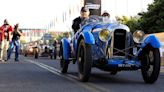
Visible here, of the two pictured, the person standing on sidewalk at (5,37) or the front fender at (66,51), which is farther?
the person standing on sidewalk at (5,37)

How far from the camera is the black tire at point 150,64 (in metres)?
10.4

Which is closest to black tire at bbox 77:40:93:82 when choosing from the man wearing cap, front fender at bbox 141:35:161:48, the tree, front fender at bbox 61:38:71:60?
front fender at bbox 141:35:161:48

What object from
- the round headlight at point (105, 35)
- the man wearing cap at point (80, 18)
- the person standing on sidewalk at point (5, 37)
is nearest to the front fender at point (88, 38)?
the round headlight at point (105, 35)

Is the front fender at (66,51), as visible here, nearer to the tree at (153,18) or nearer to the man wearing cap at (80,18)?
the man wearing cap at (80,18)

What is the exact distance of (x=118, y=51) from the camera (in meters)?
10.7

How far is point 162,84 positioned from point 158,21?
36.5 meters

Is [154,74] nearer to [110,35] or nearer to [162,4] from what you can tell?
[110,35]

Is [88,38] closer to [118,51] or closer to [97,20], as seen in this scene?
[118,51]

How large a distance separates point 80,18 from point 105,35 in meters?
2.46

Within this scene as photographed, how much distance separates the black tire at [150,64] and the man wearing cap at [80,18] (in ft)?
7.92

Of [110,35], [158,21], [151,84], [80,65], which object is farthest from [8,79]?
[158,21]

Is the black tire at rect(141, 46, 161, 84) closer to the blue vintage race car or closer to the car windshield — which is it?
the blue vintage race car

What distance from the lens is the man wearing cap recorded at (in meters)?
12.8

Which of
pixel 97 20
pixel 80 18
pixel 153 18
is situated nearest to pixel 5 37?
pixel 80 18
